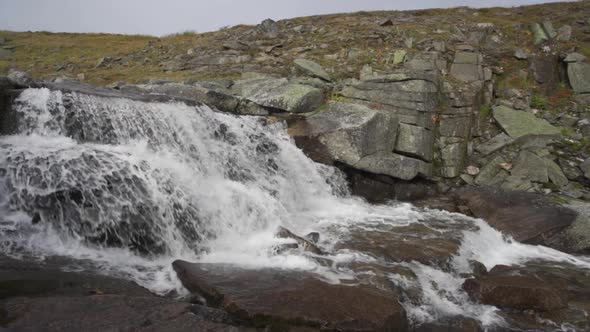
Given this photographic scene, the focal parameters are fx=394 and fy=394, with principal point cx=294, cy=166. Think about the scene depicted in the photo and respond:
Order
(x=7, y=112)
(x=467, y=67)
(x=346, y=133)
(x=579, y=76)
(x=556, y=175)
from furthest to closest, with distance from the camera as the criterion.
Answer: (x=467, y=67) < (x=579, y=76) < (x=556, y=175) < (x=346, y=133) < (x=7, y=112)

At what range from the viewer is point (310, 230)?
10.6 meters

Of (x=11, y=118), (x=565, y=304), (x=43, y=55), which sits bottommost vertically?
(x=565, y=304)

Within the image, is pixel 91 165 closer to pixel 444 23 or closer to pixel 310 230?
pixel 310 230

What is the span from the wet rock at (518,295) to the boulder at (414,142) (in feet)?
25.4

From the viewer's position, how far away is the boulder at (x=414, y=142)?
14898 mm

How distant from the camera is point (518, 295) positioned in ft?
23.8

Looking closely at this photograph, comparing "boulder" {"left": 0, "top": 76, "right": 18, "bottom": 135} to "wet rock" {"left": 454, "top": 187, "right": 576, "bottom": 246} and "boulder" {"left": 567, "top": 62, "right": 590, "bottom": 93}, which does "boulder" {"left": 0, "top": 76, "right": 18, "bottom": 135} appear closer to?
"wet rock" {"left": 454, "top": 187, "right": 576, "bottom": 246}

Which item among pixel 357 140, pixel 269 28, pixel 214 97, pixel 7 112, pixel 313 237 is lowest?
pixel 313 237

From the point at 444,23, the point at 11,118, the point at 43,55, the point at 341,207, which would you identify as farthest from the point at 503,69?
the point at 43,55

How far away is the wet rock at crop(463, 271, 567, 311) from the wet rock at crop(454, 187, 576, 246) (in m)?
4.25

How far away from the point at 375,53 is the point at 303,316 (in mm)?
17412

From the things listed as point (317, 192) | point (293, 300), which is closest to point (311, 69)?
point (317, 192)

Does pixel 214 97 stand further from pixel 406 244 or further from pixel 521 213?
pixel 521 213

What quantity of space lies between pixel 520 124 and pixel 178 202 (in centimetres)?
1401
